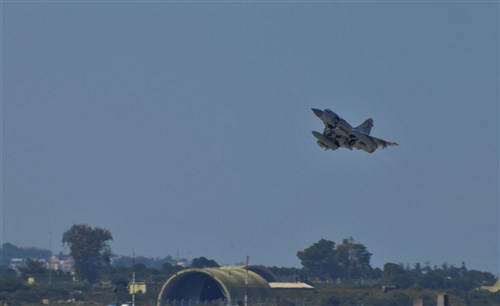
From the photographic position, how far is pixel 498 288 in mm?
199875

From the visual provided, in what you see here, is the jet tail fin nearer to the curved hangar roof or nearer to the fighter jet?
the fighter jet

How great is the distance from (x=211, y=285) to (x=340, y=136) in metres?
87.4

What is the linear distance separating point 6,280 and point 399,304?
67989mm

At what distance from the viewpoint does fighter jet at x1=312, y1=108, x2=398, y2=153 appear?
107000 mm

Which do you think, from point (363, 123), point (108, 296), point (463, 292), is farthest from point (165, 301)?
point (363, 123)

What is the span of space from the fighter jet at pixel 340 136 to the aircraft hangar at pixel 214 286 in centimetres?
6803

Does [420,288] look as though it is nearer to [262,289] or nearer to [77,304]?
[262,289]

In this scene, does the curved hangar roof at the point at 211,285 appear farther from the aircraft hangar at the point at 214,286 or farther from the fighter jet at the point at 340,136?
the fighter jet at the point at 340,136

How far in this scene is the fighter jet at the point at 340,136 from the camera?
10700 centimetres

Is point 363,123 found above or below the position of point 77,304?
above

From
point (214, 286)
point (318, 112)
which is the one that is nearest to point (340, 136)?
point (318, 112)

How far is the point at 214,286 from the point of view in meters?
190

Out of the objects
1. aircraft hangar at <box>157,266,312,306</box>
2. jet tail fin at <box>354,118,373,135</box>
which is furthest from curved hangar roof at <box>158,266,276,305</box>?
jet tail fin at <box>354,118,373,135</box>

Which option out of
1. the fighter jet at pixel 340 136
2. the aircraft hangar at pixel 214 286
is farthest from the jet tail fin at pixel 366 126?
the aircraft hangar at pixel 214 286
